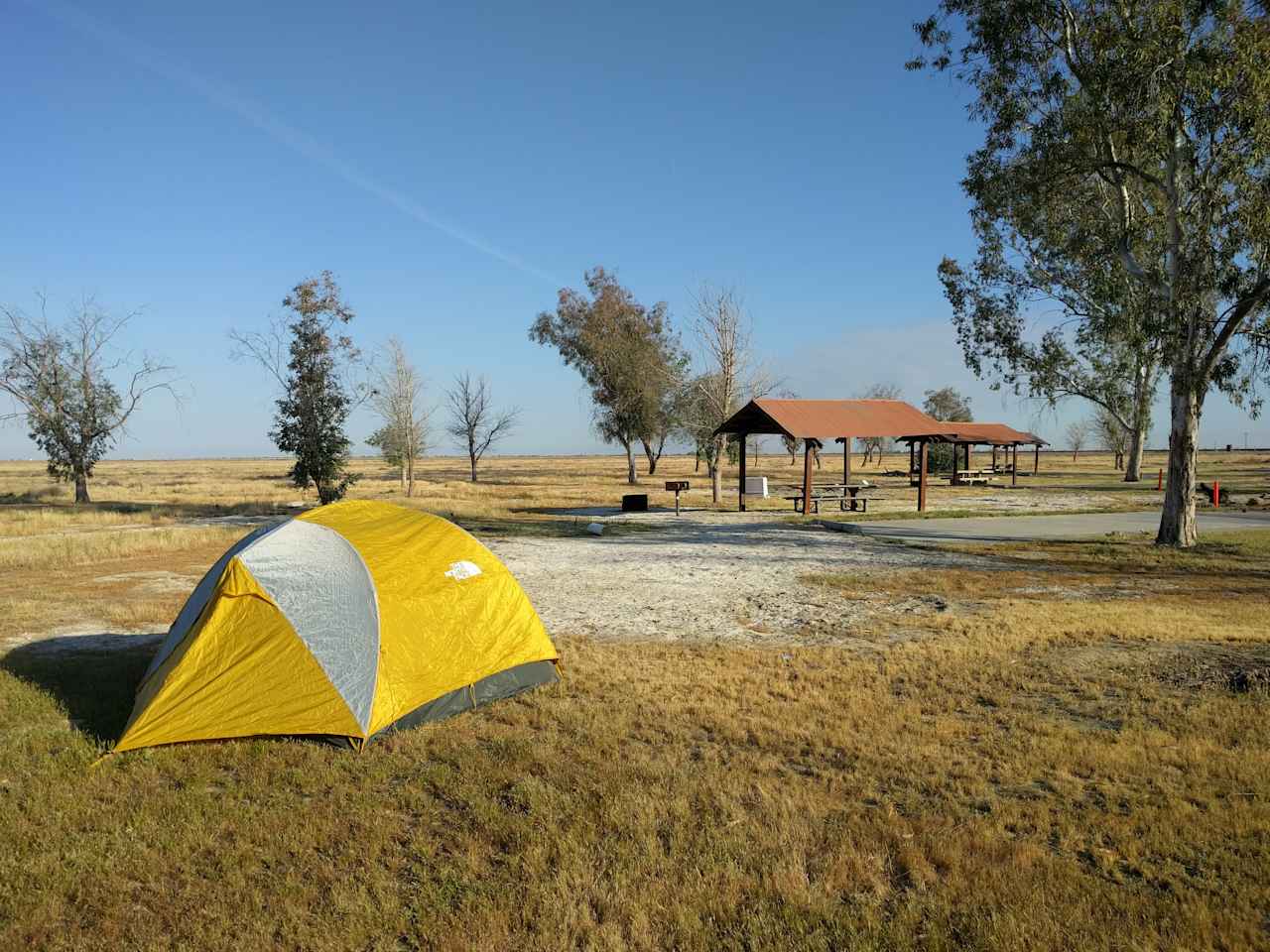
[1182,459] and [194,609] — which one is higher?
[1182,459]

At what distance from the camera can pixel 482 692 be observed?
7402 mm

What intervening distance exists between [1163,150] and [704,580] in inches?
544

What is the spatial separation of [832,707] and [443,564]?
13.0ft

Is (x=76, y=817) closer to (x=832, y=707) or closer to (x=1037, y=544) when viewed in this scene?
(x=832, y=707)

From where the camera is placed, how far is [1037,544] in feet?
63.6

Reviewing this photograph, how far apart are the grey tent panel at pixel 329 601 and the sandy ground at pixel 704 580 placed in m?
4.04

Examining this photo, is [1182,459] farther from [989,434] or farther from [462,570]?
[989,434]

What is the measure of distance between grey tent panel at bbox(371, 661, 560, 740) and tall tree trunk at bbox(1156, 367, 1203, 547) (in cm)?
1613

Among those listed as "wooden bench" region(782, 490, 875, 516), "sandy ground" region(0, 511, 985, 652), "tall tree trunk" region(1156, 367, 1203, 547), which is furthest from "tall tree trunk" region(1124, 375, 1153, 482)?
"sandy ground" region(0, 511, 985, 652)

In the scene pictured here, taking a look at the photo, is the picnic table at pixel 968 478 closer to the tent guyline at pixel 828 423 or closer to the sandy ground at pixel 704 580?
the tent guyline at pixel 828 423

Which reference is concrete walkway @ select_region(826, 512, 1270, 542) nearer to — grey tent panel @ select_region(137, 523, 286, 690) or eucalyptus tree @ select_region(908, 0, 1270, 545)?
eucalyptus tree @ select_region(908, 0, 1270, 545)

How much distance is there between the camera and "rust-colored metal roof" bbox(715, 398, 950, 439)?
28.2 m

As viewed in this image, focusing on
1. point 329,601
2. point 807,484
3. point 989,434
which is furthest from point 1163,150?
point 989,434

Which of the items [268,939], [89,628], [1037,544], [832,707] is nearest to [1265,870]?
[832,707]
